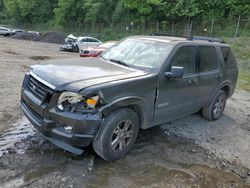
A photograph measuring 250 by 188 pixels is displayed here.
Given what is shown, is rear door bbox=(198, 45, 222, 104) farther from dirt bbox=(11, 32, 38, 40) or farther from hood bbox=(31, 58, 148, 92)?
dirt bbox=(11, 32, 38, 40)

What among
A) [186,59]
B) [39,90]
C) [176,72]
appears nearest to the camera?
[39,90]

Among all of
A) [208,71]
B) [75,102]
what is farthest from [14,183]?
[208,71]

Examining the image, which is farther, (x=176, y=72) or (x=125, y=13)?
(x=125, y=13)

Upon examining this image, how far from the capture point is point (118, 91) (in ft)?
12.8

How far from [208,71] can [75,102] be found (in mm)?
3146

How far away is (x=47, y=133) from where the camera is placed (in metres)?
3.79

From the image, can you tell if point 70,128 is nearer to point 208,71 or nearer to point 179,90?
point 179,90

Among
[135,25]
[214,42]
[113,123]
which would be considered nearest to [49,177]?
[113,123]

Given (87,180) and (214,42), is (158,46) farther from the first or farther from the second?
(87,180)

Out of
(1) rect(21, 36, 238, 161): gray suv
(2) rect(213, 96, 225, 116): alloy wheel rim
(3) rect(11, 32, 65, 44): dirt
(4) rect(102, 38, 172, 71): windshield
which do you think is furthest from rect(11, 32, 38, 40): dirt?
(1) rect(21, 36, 238, 161): gray suv

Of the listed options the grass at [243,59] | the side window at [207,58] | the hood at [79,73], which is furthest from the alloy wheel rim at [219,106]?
the grass at [243,59]

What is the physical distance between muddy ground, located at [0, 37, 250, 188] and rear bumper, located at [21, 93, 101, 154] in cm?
38

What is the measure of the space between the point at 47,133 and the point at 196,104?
10.1 feet

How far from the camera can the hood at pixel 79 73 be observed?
3750 mm
